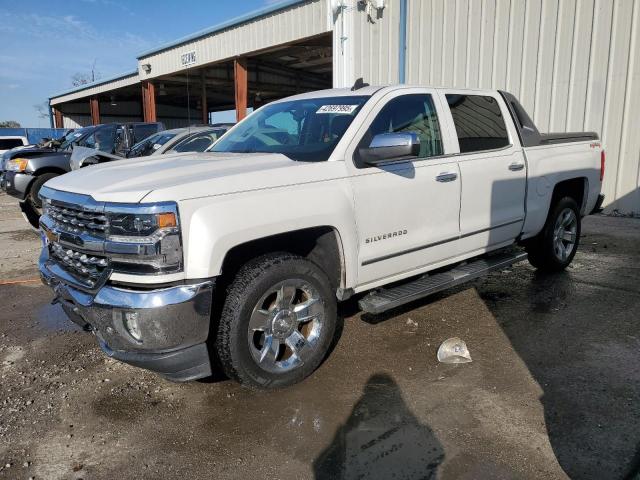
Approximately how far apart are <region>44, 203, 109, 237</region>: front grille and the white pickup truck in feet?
0.04

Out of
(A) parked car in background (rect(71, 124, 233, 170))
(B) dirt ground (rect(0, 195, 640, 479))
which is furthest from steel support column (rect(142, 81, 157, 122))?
(B) dirt ground (rect(0, 195, 640, 479))

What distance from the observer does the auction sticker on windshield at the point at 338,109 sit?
3848mm

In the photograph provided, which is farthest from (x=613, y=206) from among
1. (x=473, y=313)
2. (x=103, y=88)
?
(x=103, y=88)

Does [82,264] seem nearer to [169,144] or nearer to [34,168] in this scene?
[169,144]

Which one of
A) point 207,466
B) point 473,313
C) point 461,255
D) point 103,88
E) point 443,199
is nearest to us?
point 207,466

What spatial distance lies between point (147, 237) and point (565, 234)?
488 cm

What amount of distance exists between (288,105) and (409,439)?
290 centimetres

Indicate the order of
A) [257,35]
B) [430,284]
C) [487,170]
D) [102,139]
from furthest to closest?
[257,35]
[102,139]
[487,170]
[430,284]

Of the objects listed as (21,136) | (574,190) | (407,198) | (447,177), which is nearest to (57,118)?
(21,136)

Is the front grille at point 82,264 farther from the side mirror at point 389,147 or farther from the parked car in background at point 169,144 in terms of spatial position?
the parked car in background at point 169,144

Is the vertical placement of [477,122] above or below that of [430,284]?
above

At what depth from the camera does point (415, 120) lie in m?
4.16

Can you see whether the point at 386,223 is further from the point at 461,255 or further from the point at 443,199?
the point at 461,255

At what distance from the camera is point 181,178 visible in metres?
2.98
